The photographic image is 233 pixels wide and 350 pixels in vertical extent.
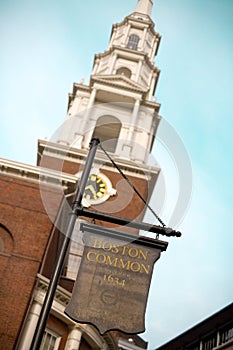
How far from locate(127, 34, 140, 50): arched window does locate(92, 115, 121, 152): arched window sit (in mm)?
8736

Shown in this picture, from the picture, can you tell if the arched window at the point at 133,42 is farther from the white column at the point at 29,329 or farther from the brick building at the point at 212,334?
the white column at the point at 29,329

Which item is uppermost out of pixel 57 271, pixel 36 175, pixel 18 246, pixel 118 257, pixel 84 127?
pixel 84 127

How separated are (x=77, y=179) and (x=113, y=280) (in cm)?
1327

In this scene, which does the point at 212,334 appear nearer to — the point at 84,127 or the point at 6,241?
the point at 84,127

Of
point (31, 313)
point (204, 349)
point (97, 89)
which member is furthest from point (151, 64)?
point (31, 313)

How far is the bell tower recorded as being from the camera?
2739 cm

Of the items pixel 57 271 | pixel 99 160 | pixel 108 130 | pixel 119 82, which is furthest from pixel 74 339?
pixel 119 82

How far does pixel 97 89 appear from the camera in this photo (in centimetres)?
3222

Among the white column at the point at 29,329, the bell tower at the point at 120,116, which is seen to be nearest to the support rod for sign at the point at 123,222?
the white column at the point at 29,329

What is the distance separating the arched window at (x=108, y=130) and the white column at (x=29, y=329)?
15.9m

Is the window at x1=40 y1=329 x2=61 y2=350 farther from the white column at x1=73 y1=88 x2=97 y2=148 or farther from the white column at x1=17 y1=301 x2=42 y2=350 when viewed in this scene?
the white column at x1=73 y1=88 x2=97 y2=148

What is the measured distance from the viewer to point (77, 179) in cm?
1984

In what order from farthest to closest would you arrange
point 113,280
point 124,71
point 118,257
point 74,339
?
point 124,71
point 74,339
point 118,257
point 113,280

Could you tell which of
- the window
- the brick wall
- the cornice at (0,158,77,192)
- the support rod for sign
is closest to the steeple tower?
the cornice at (0,158,77,192)
